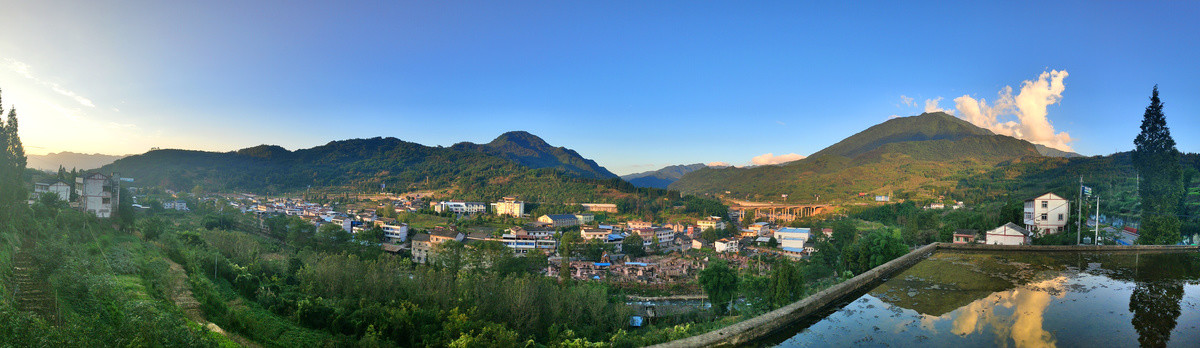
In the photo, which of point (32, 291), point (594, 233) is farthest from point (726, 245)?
point (32, 291)

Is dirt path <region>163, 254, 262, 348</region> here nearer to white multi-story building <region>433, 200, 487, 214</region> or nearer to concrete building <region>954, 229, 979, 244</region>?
concrete building <region>954, 229, 979, 244</region>

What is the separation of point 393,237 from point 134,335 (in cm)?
3164

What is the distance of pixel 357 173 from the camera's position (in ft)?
256

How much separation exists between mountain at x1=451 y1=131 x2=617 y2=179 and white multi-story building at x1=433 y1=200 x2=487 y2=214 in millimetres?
77462

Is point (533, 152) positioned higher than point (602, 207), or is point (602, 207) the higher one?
point (533, 152)

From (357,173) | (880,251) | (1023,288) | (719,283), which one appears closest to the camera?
(1023,288)

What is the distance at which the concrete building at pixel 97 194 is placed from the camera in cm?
1611

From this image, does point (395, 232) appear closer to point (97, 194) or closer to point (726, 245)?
point (97, 194)

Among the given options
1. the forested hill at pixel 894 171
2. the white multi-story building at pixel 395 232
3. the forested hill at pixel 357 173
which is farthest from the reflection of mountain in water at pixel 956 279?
the forested hill at pixel 357 173

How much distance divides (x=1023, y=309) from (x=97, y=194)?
80.9 feet

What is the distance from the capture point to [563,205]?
5656 cm

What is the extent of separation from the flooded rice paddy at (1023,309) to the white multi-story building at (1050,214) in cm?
608

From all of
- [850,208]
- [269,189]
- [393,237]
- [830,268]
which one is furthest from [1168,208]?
[269,189]

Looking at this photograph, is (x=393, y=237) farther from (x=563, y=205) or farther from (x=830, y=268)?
(x=830, y=268)
